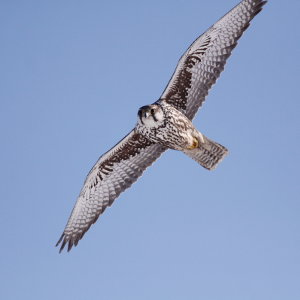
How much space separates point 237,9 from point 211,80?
120 cm

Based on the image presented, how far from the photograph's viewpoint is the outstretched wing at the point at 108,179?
10234 millimetres

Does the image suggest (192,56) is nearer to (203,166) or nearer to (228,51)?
(228,51)

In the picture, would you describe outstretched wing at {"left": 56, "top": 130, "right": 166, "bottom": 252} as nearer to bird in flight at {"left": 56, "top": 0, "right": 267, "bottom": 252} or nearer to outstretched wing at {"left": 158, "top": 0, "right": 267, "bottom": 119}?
bird in flight at {"left": 56, "top": 0, "right": 267, "bottom": 252}

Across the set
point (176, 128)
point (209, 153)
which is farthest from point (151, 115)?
point (209, 153)

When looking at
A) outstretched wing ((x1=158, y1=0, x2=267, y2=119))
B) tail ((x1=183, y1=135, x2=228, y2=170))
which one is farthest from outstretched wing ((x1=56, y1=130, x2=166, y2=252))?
outstretched wing ((x1=158, y1=0, x2=267, y2=119))

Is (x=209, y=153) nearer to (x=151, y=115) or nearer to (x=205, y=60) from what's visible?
(x=151, y=115)

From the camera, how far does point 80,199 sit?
416 inches

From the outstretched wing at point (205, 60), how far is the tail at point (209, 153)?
53 centimetres

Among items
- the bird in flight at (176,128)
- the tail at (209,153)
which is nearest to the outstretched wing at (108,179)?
the bird in flight at (176,128)

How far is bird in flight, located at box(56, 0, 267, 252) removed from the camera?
945 centimetres

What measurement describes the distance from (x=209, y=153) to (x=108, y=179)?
6.22ft

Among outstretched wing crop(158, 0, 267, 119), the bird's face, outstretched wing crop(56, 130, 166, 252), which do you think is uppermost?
outstretched wing crop(158, 0, 267, 119)

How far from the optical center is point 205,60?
9.72 m

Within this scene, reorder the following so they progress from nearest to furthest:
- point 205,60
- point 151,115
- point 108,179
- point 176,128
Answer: point 151,115 < point 176,128 < point 205,60 < point 108,179
